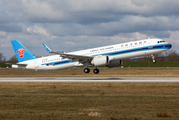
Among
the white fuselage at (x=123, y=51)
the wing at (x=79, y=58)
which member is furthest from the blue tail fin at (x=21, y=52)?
the wing at (x=79, y=58)

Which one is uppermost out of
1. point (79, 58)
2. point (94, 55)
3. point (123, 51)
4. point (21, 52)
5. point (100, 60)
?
point (21, 52)

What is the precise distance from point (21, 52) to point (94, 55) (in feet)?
55.0

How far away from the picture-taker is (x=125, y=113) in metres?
14.1

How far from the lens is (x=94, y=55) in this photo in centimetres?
4231

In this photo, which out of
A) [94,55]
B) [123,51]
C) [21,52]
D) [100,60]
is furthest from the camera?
[21,52]

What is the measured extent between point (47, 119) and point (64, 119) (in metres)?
0.95

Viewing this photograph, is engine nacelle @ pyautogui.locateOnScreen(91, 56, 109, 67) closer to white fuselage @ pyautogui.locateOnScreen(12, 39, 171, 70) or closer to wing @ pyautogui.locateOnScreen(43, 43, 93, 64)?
white fuselage @ pyautogui.locateOnScreen(12, 39, 171, 70)

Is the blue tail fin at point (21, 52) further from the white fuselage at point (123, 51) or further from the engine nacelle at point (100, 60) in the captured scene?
the engine nacelle at point (100, 60)

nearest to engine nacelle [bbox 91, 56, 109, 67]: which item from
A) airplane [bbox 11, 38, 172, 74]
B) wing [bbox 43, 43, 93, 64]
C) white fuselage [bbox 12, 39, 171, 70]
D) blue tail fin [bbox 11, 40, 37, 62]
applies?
airplane [bbox 11, 38, 172, 74]

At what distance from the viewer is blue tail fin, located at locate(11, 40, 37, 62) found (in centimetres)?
4875

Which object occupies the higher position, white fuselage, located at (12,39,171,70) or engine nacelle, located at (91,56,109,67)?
white fuselage, located at (12,39,171,70)

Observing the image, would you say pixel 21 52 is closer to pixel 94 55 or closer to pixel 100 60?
pixel 94 55

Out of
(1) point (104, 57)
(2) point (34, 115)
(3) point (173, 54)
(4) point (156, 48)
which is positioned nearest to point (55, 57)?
(1) point (104, 57)

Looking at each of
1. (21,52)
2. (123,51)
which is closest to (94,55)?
(123,51)
